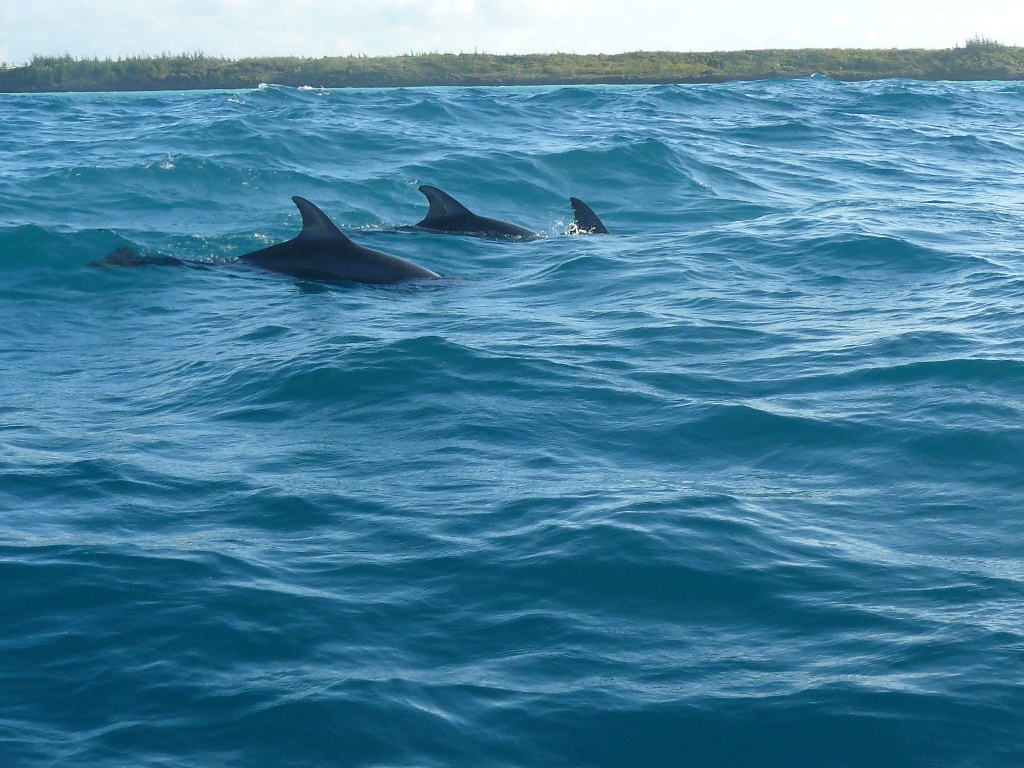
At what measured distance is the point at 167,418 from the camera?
9.81 meters

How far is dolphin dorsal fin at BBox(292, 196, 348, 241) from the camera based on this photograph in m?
14.2

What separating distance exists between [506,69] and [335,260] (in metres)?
57.0

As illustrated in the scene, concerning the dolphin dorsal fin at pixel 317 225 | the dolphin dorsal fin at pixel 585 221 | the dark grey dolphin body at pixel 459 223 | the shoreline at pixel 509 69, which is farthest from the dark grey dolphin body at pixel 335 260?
the shoreline at pixel 509 69

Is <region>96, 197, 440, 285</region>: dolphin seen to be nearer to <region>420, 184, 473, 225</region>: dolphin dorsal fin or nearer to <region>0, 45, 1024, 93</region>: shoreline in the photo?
<region>420, 184, 473, 225</region>: dolphin dorsal fin

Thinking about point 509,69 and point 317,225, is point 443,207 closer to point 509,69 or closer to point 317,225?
point 317,225

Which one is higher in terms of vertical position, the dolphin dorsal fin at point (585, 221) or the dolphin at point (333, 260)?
the dolphin dorsal fin at point (585, 221)

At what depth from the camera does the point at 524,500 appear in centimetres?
786

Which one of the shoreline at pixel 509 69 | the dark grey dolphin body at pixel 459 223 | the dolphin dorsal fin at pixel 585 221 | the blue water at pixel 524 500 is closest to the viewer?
the blue water at pixel 524 500

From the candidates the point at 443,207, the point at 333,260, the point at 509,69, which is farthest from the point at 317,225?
the point at 509,69

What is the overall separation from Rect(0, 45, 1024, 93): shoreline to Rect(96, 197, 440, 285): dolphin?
155 feet

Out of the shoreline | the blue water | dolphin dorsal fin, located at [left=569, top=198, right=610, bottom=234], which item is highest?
the shoreline

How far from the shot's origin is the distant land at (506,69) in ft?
198

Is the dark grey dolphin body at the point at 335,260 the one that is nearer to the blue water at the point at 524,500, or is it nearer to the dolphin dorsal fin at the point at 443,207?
the blue water at the point at 524,500

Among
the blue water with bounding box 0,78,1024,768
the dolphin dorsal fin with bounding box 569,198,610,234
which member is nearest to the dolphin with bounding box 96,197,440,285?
the blue water with bounding box 0,78,1024,768
